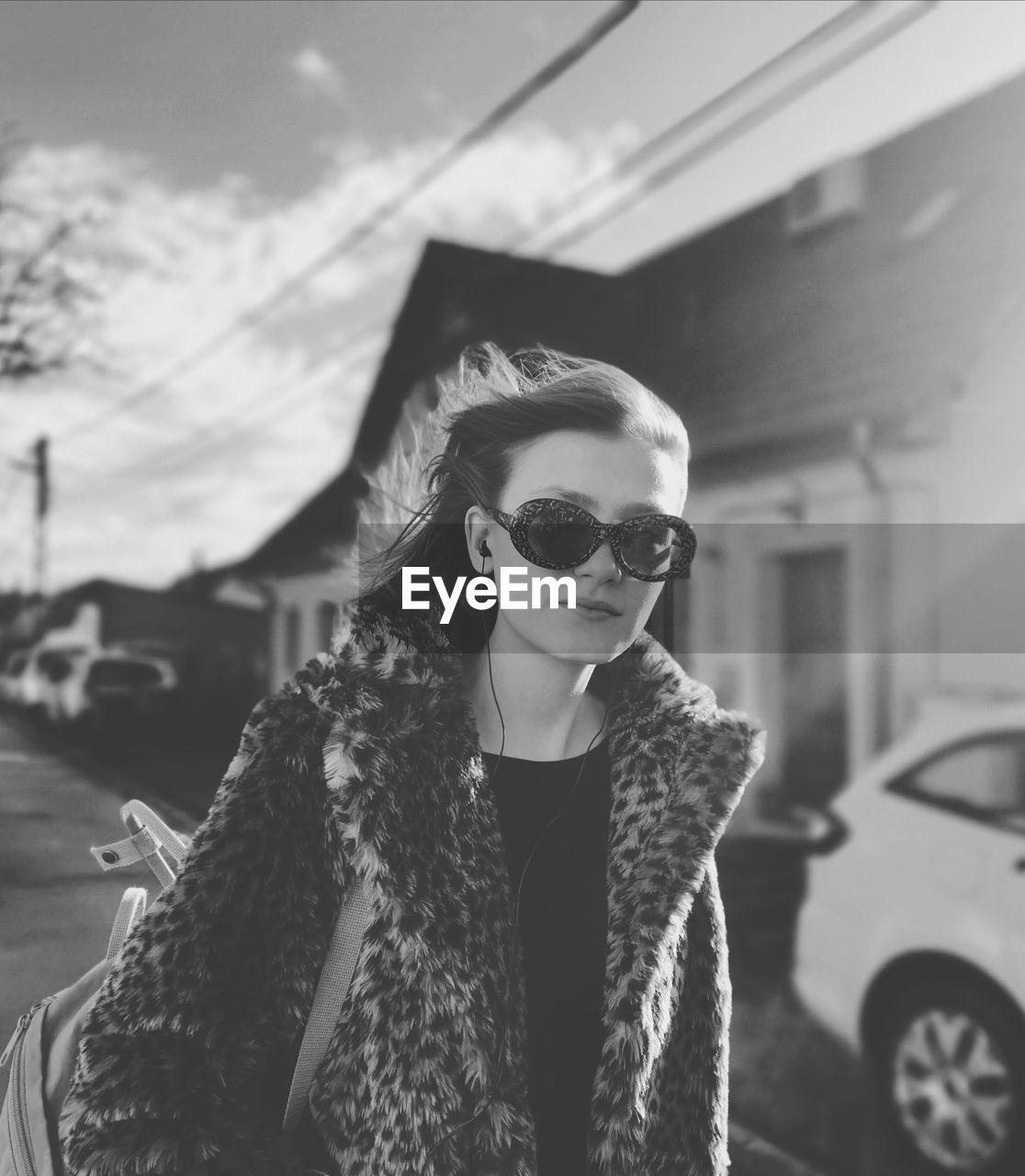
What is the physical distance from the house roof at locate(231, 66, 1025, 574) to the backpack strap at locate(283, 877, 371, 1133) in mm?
1144

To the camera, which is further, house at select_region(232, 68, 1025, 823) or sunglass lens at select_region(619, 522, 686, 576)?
house at select_region(232, 68, 1025, 823)

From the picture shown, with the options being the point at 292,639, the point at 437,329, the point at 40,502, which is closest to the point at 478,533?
the point at 40,502

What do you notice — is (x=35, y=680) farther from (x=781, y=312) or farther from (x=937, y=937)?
(x=781, y=312)

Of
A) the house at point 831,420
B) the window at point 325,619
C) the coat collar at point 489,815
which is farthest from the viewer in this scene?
the house at point 831,420

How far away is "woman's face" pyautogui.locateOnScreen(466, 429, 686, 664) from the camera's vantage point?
3.62ft

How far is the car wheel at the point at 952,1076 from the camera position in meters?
2.11

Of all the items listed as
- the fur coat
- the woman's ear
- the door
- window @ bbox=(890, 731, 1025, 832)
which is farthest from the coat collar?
the door

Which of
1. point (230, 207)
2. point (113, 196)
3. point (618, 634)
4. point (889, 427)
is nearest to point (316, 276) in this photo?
point (230, 207)

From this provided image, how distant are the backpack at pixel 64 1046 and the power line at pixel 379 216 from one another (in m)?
0.92

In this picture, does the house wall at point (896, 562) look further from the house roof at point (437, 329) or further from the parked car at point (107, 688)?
the parked car at point (107, 688)

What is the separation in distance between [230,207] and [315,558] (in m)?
0.70

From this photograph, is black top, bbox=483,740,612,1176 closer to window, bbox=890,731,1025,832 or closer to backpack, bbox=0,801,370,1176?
backpack, bbox=0,801,370,1176

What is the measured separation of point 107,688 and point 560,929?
1.15m

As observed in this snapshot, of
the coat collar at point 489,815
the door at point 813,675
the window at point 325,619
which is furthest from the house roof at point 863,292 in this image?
the coat collar at point 489,815
